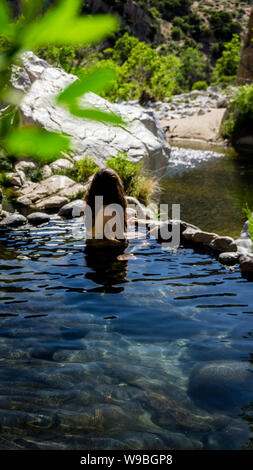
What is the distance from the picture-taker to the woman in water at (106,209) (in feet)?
22.4

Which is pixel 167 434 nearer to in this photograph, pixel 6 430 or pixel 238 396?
pixel 238 396

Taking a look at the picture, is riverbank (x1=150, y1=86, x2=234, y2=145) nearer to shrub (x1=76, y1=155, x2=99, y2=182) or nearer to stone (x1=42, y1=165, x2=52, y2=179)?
stone (x1=42, y1=165, x2=52, y2=179)

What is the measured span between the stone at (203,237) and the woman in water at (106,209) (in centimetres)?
135

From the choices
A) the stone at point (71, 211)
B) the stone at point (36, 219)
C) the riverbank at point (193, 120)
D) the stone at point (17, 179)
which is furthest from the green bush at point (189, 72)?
the stone at point (36, 219)

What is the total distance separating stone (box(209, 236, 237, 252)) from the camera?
6902 millimetres

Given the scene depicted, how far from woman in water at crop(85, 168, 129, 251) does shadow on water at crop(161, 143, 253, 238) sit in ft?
9.56

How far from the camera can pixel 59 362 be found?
338 centimetres

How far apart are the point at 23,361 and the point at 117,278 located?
→ 2.41m

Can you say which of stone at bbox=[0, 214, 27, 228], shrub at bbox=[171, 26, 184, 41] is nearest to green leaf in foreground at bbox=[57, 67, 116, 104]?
stone at bbox=[0, 214, 27, 228]

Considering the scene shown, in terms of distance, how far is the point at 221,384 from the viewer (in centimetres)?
313

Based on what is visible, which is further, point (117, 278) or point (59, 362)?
point (117, 278)

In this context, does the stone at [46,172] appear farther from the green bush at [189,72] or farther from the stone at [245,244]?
the green bush at [189,72]

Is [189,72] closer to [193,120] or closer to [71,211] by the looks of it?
[193,120]

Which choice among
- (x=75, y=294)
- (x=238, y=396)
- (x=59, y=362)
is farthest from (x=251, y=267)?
(x=59, y=362)
